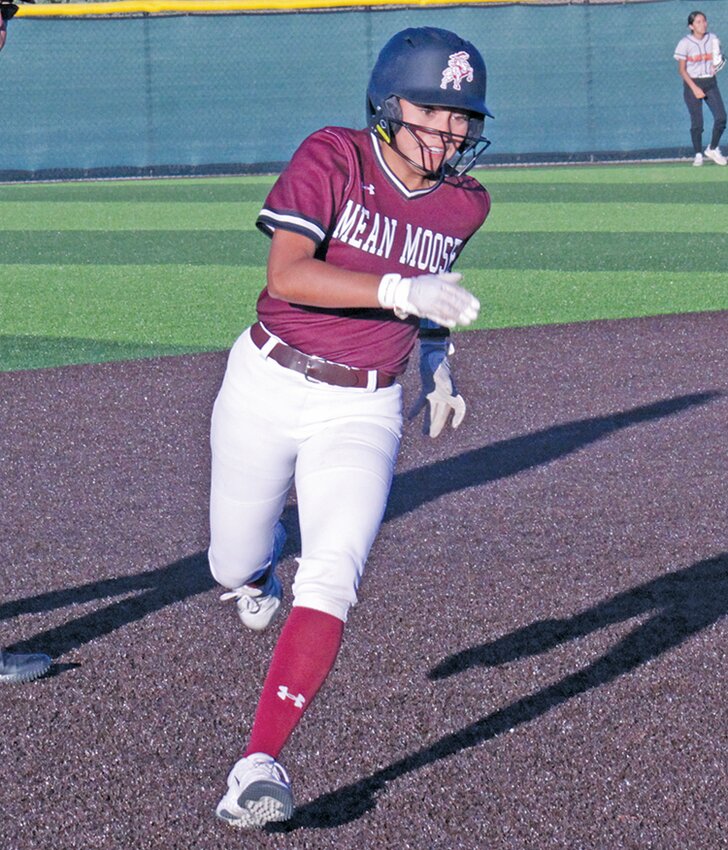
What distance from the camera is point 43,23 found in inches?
1040

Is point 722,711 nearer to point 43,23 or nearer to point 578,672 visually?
point 578,672

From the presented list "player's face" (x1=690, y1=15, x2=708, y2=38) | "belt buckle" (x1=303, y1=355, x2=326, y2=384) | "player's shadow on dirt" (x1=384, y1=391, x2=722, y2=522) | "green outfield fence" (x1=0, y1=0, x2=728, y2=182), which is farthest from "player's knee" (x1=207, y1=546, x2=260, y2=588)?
"green outfield fence" (x1=0, y1=0, x2=728, y2=182)

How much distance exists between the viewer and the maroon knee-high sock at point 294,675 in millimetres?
3471

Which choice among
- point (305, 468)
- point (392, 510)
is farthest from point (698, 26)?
point (305, 468)

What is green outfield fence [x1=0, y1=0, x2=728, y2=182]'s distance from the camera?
1049 inches

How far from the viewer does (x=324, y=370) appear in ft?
12.8

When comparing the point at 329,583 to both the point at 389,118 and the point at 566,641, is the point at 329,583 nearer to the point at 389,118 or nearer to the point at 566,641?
the point at 389,118

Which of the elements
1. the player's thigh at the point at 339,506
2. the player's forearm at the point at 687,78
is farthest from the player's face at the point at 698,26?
the player's thigh at the point at 339,506

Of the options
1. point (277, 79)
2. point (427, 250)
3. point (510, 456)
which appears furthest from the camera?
point (277, 79)

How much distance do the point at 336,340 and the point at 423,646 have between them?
1.32m

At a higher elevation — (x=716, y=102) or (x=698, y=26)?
(x=698, y=26)

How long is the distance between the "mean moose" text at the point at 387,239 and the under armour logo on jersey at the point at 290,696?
4.01 feet

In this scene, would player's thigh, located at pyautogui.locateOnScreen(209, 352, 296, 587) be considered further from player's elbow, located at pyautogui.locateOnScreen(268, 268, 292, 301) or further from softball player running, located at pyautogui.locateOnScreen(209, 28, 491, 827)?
player's elbow, located at pyautogui.locateOnScreen(268, 268, 292, 301)

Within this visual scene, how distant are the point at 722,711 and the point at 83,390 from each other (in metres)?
5.66
